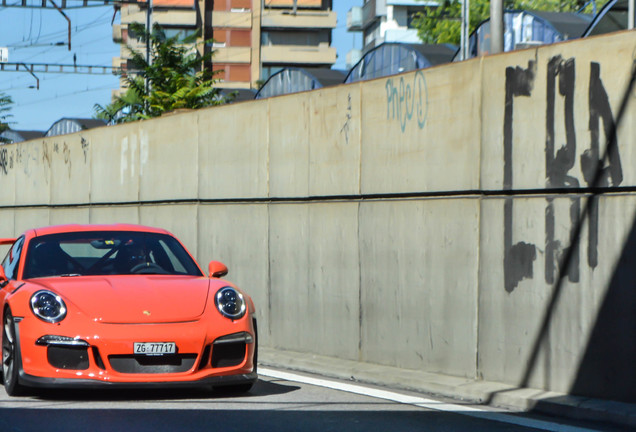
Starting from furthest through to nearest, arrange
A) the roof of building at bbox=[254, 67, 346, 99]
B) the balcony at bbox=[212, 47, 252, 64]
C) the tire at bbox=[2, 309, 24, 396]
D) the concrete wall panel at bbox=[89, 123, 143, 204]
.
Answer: the balcony at bbox=[212, 47, 252, 64] → the roof of building at bbox=[254, 67, 346, 99] → the concrete wall panel at bbox=[89, 123, 143, 204] → the tire at bbox=[2, 309, 24, 396]

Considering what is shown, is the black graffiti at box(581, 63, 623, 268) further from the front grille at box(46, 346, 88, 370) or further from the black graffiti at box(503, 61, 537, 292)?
the front grille at box(46, 346, 88, 370)

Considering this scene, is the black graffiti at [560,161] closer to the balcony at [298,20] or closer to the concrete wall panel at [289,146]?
the concrete wall panel at [289,146]

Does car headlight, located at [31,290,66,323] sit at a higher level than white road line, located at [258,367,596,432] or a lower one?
higher

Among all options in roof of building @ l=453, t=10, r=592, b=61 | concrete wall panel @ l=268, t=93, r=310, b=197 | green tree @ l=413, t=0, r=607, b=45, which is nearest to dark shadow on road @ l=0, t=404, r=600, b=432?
concrete wall panel @ l=268, t=93, r=310, b=197

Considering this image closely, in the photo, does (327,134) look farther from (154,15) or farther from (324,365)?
(154,15)

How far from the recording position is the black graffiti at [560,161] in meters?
7.86

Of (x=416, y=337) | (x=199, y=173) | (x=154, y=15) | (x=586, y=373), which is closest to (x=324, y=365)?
(x=416, y=337)

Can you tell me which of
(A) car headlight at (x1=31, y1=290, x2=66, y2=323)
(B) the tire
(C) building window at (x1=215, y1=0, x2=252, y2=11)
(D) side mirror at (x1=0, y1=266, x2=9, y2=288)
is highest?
(C) building window at (x1=215, y1=0, x2=252, y2=11)

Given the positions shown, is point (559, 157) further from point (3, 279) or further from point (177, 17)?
→ point (177, 17)

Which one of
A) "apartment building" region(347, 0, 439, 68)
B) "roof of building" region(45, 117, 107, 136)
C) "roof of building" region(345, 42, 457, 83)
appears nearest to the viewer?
"roof of building" region(345, 42, 457, 83)

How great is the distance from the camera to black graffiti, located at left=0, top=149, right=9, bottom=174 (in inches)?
914

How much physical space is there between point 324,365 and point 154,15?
241 feet

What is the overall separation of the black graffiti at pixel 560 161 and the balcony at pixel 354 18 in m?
91.0

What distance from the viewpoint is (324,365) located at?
33.9 ft
